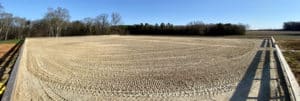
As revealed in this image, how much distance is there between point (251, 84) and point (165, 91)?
210 centimetres

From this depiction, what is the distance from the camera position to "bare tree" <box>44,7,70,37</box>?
5290 centimetres

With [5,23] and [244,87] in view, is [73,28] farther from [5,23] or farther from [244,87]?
[244,87]

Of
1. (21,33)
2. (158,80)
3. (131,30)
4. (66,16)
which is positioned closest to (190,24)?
(131,30)

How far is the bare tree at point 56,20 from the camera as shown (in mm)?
52897

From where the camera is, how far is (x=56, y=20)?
53.5m

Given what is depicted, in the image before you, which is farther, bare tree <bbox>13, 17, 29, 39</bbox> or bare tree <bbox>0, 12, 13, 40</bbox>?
bare tree <bbox>13, 17, 29, 39</bbox>

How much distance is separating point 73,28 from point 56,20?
400cm

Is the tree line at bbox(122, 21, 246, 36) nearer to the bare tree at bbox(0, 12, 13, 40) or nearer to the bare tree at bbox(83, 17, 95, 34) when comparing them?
Result: the bare tree at bbox(83, 17, 95, 34)

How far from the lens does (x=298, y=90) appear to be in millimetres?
5227

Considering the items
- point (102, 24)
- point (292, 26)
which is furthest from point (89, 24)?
point (292, 26)

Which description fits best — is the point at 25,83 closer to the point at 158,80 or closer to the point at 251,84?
the point at 158,80

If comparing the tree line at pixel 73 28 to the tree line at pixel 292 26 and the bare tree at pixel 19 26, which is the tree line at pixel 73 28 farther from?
the tree line at pixel 292 26

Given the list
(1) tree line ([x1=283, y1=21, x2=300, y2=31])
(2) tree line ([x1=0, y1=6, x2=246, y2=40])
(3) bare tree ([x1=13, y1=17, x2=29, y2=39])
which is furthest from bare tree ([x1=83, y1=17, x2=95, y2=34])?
(1) tree line ([x1=283, y1=21, x2=300, y2=31])

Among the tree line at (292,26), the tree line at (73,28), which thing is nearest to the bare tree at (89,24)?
the tree line at (73,28)
